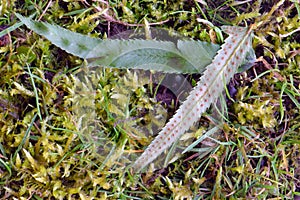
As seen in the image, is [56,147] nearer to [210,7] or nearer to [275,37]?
[210,7]

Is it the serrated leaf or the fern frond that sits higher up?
the serrated leaf

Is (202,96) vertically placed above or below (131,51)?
below

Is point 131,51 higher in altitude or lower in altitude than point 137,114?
higher
